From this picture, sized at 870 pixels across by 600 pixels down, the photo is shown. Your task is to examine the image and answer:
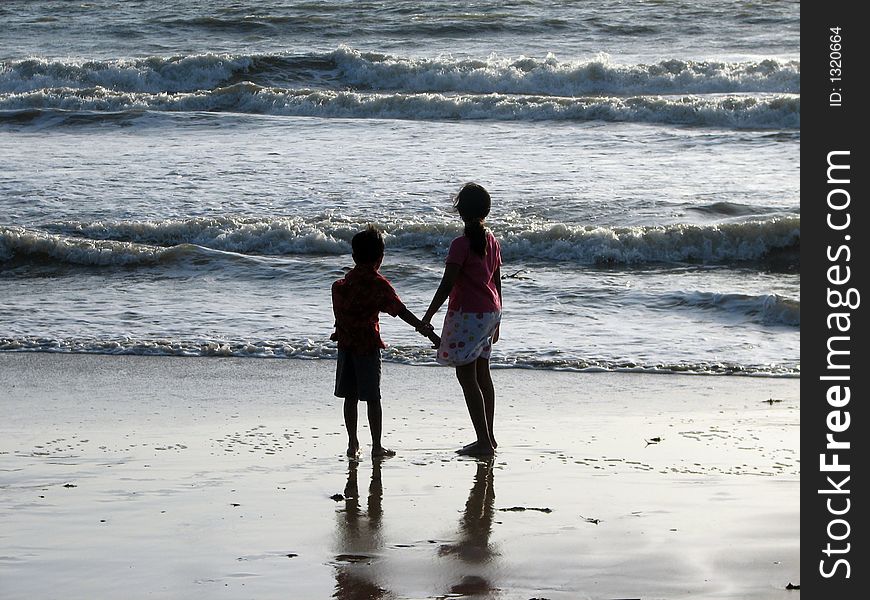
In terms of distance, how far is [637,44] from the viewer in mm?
27859

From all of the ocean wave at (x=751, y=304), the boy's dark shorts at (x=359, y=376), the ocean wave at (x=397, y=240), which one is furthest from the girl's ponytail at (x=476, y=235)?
the ocean wave at (x=397, y=240)

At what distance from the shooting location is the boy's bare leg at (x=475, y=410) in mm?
5660

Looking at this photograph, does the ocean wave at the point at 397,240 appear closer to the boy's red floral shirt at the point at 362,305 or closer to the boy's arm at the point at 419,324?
the boy's red floral shirt at the point at 362,305

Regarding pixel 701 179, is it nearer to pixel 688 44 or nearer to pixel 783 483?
pixel 783 483

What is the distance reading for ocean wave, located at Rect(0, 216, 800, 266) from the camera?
457 inches

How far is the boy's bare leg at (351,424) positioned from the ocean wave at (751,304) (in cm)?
441

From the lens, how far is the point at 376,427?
574cm

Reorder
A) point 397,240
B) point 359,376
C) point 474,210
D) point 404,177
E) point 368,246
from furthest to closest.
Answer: point 404,177 < point 397,240 < point 359,376 < point 368,246 < point 474,210

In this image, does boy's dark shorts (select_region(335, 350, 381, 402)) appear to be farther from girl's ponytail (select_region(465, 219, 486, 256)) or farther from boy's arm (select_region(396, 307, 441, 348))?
girl's ponytail (select_region(465, 219, 486, 256))

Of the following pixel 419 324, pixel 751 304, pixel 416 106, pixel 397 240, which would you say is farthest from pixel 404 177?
pixel 419 324

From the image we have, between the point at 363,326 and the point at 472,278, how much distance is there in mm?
589

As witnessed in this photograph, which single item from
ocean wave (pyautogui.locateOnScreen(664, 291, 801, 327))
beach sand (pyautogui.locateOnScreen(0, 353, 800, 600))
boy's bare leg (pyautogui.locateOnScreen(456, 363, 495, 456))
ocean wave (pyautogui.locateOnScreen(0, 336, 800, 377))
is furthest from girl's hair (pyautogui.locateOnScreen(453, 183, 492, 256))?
ocean wave (pyautogui.locateOnScreen(664, 291, 801, 327))

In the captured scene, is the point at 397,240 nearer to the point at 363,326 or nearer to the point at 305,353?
the point at 305,353

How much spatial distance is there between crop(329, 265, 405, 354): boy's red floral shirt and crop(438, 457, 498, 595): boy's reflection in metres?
0.91
